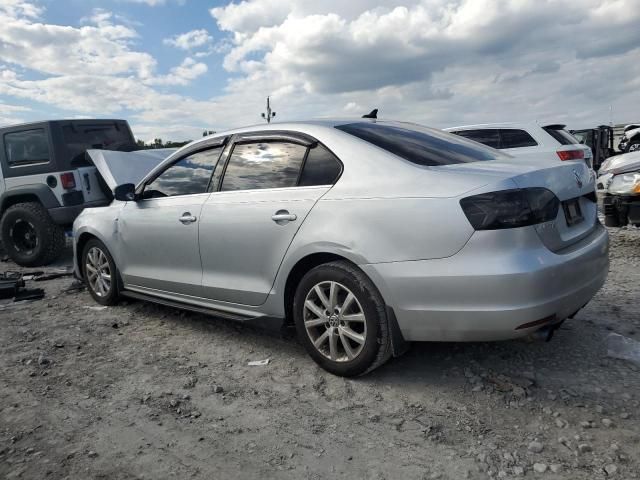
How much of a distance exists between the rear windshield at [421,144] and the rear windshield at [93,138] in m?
5.41

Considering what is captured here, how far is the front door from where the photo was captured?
12.9ft

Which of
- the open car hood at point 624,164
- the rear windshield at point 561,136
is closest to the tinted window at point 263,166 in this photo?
the open car hood at point 624,164

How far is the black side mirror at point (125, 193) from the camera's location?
445cm

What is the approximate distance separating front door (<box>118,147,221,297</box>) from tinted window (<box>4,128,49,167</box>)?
11.6ft

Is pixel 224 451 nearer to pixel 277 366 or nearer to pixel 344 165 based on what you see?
pixel 277 366

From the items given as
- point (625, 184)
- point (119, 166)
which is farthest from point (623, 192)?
point (119, 166)

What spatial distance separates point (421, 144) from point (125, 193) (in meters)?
2.56

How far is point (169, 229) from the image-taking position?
4.11 metres

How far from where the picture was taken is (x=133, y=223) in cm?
449

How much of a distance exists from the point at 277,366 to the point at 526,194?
1.90 meters

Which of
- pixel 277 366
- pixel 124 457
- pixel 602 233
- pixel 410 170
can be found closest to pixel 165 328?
pixel 277 366

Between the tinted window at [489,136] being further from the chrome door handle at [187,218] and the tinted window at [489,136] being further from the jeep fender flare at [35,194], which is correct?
the jeep fender flare at [35,194]

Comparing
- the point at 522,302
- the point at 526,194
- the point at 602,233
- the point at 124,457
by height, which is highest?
the point at 526,194

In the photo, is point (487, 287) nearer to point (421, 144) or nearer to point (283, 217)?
point (421, 144)
